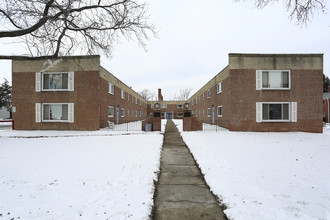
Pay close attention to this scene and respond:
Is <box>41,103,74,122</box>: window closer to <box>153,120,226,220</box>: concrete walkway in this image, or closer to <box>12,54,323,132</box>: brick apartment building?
<box>12,54,323,132</box>: brick apartment building

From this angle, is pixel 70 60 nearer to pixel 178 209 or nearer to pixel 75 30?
pixel 75 30

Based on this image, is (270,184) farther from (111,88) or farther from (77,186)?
(111,88)

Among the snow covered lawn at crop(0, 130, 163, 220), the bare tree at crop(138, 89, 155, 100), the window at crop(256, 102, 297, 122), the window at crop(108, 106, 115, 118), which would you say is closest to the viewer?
the snow covered lawn at crop(0, 130, 163, 220)

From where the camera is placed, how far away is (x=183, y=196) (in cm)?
357

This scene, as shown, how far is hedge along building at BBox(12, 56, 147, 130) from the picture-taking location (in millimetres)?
14781

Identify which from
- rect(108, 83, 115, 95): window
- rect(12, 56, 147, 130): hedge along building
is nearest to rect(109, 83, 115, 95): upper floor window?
rect(108, 83, 115, 95): window

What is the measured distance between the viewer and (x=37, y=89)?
15.0m

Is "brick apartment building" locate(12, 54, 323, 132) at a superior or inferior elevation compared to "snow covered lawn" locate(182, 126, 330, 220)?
superior

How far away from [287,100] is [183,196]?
1531 cm

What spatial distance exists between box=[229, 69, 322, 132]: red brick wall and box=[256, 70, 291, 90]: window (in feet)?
1.31

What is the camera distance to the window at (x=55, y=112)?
15086mm

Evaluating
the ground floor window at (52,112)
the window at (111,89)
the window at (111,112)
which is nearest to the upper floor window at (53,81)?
the ground floor window at (52,112)

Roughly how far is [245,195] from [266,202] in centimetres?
40

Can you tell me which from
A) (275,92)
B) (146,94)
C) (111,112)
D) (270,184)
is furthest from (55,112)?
(146,94)
